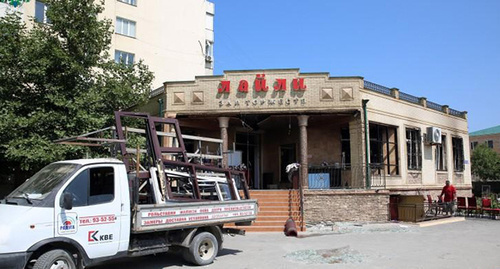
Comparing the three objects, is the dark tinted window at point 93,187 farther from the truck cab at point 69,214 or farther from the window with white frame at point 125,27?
the window with white frame at point 125,27

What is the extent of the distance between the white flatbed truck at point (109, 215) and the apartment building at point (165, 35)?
21.0 metres

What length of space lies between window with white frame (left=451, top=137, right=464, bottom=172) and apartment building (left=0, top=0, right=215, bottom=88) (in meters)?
19.9

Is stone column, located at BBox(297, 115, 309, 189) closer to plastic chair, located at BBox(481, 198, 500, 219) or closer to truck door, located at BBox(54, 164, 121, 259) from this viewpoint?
plastic chair, located at BBox(481, 198, 500, 219)

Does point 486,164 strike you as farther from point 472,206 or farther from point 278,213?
point 278,213

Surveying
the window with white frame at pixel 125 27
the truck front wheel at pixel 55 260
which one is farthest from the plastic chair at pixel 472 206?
the window with white frame at pixel 125 27

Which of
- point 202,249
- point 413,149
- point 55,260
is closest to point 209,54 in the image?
point 413,149

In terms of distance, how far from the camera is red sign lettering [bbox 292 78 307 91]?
17125 mm

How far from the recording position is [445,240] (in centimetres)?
1160

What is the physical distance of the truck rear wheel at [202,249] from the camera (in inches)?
322

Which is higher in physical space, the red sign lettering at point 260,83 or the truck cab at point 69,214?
the red sign lettering at point 260,83

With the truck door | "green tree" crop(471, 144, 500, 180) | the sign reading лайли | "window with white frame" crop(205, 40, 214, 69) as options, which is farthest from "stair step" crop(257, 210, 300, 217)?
"green tree" crop(471, 144, 500, 180)

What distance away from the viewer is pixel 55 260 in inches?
242

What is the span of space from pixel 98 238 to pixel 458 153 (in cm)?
2463

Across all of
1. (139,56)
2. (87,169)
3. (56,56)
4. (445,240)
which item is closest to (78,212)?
(87,169)
